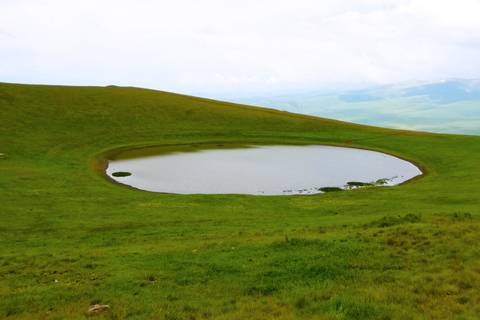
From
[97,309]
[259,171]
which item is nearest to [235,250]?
[97,309]

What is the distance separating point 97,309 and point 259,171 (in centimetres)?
4020

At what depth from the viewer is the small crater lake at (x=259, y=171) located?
138 feet

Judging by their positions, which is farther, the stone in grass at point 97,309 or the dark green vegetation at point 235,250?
the dark green vegetation at point 235,250

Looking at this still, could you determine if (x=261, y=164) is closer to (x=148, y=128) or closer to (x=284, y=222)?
(x=284, y=222)

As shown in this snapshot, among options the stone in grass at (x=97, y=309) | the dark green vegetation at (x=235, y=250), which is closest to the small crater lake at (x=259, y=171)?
the dark green vegetation at (x=235, y=250)

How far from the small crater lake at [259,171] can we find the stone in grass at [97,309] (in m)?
28.1

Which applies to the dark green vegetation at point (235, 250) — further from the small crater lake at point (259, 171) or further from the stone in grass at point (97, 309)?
the small crater lake at point (259, 171)

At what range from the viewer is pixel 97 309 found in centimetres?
1116

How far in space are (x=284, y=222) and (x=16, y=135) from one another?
60995 millimetres

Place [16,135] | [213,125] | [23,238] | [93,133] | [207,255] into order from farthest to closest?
[213,125] → [93,133] → [16,135] → [23,238] → [207,255]

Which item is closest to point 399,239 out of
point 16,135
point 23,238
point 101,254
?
point 101,254

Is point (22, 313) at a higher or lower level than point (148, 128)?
lower

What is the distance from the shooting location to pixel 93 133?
75500 mm

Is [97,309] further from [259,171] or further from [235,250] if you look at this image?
[259,171]
